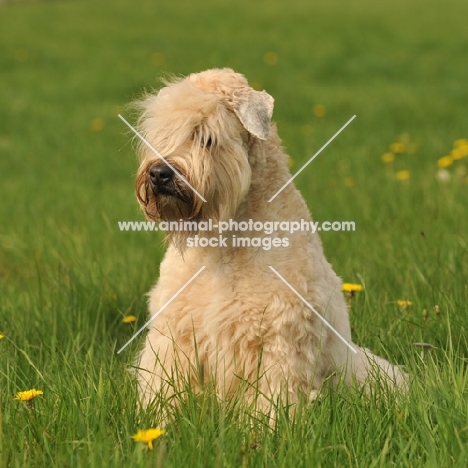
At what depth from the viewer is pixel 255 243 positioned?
343cm

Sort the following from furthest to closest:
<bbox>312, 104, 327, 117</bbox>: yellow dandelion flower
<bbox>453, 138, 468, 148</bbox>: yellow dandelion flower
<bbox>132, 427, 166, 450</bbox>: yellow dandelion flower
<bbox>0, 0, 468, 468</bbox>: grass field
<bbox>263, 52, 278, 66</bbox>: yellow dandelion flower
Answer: <bbox>263, 52, 278, 66</bbox>: yellow dandelion flower → <bbox>312, 104, 327, 117</bbox>: yellow dandelion flower → <bbox>453, 138, 468, 148</bbox>: yellow dandelion flower → <bbox>0, 0, 468, 468</bbox>: grass field → <bbox>132, 427, 166, 450</bbox>: yellow dandelion flower

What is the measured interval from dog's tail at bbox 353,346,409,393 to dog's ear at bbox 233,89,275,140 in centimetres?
103

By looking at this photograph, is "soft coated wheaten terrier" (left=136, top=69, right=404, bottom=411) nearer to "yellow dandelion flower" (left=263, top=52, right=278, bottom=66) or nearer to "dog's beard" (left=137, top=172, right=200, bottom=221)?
"dog's beard" (left=137, top=172, right=200, bottom=221)

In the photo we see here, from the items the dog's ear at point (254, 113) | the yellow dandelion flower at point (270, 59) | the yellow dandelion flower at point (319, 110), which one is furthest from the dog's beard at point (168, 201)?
the yellow dandelion flower at point (270, 59)

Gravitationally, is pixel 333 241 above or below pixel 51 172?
below

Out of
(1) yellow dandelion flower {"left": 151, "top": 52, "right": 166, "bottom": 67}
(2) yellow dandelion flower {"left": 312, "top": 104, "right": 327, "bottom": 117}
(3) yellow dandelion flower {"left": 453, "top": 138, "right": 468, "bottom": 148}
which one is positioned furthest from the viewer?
(1) yellow dandelion flower {"left": 151, "top": 52, "right": 166, "bottom": 67}

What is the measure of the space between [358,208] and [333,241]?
2.77ft

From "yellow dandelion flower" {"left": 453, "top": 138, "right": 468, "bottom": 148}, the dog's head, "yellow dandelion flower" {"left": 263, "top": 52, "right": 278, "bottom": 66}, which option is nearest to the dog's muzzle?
the dog's head

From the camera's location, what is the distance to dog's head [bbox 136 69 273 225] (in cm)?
333

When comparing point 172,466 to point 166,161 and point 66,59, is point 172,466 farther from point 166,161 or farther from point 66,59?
point 66,59

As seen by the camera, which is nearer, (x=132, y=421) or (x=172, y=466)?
(x=172, y=466)

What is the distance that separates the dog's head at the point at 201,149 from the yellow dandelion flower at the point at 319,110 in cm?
793

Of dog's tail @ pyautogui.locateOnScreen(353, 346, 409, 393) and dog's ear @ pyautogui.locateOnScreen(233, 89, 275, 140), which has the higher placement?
dog's ear @ pyautogui.locateOnScreen(233, 89, 275, 140)

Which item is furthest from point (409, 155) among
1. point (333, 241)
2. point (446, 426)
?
point (446, 426)
